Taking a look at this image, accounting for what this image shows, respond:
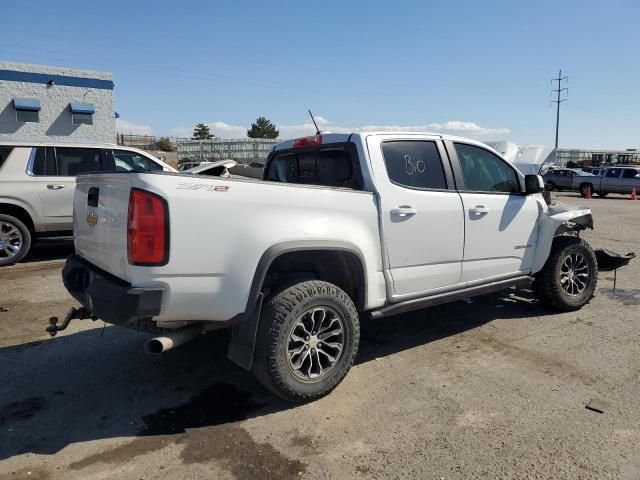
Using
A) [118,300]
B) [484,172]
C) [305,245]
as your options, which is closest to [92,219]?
[118,300]

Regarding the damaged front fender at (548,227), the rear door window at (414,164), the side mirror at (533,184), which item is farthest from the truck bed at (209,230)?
the damaged front fender at (548,227)

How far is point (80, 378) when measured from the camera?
13.0 feet

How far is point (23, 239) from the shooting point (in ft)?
26.2

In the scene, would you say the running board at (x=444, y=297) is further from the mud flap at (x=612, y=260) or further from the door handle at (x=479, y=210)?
the mud flap at (x=612, y=260)

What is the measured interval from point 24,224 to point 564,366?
25.8ft

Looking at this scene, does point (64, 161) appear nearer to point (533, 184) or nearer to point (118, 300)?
point (118, 300)

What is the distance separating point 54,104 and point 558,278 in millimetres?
22040

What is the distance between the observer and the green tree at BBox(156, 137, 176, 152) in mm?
57925

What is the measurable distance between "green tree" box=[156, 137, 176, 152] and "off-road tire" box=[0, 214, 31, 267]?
51.5 meters

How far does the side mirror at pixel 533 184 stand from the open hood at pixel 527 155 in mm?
6977

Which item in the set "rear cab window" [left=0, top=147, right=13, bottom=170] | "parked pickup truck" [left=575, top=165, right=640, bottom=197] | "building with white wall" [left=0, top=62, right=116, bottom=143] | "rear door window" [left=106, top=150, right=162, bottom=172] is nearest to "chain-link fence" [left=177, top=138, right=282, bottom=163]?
"building with white wall" [left=0, top=62, right=116, bottom=143]

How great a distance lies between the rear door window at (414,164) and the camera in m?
4.05

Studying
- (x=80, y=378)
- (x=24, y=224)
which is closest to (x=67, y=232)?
(x=24, y=224)

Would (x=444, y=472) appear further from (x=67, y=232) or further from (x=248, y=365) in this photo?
(x=67, y=232)
